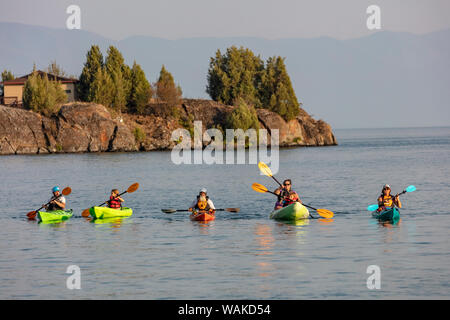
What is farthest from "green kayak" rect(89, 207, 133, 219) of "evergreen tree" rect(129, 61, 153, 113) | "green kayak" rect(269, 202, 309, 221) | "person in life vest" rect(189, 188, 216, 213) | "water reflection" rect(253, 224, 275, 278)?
"evergreen tree" rect(129, 61, 153, 113)

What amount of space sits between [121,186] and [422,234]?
111ft

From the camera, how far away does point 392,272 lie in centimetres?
2366

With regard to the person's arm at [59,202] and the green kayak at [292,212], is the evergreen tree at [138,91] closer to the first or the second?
the person's arm at [59,202]

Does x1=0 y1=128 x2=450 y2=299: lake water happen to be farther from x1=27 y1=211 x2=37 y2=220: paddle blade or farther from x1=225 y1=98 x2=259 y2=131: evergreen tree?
x1=225 y1=98 x2=259 y2=131: evergreen tree

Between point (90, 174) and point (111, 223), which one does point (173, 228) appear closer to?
point (111, 223)

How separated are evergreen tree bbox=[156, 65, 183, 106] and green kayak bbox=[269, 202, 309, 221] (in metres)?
92.5

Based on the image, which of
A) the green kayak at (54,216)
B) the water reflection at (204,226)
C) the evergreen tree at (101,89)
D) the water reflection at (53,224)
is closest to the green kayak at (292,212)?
the water reflection at (204,226)

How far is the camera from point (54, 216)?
120ft


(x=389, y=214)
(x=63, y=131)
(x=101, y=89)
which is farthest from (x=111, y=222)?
(x=101, y=89)

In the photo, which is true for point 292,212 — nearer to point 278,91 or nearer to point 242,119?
point 242,119

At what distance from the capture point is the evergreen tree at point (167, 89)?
127m

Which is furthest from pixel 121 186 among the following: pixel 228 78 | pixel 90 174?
pixel 228 78

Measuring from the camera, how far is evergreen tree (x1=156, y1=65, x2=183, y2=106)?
127 m

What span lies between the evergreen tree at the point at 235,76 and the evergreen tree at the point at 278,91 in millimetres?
1654
